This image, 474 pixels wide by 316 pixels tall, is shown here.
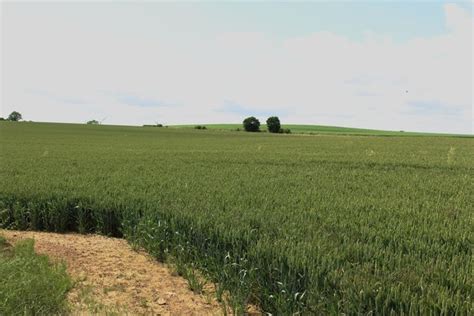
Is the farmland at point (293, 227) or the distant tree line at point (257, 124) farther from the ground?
the distant tree line at point (257, 124)

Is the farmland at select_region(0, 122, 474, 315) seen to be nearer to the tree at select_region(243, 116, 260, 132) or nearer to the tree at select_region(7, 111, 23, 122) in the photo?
the tree at select_region(243, 116, 260, 132)

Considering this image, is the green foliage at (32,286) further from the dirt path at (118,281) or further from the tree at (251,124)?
the tree at (251,124)

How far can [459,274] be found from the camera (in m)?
4.38

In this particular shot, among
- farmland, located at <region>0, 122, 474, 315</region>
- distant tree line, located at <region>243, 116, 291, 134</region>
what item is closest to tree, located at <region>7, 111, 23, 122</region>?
distant tree line, located at <region>243, 116, 291, 134</region>

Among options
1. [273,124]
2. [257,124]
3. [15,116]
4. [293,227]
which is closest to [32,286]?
[293,227]

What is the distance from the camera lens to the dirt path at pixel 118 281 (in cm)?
543

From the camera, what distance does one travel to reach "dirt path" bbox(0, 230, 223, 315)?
5434 millimetres

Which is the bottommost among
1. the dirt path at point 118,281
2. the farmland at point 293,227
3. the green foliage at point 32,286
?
the dirt path at point 118,281

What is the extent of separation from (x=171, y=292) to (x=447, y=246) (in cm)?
374

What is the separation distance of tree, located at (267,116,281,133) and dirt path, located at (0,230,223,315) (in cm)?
10641

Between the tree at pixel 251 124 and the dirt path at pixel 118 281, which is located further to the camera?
the tree at pixel 251 124

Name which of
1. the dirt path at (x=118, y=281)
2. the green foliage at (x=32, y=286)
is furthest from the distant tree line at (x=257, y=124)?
the green foliage at (x=32, y=286)

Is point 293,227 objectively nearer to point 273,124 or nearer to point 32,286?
point 32,286

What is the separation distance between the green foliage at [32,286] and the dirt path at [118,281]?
0.75 feet
